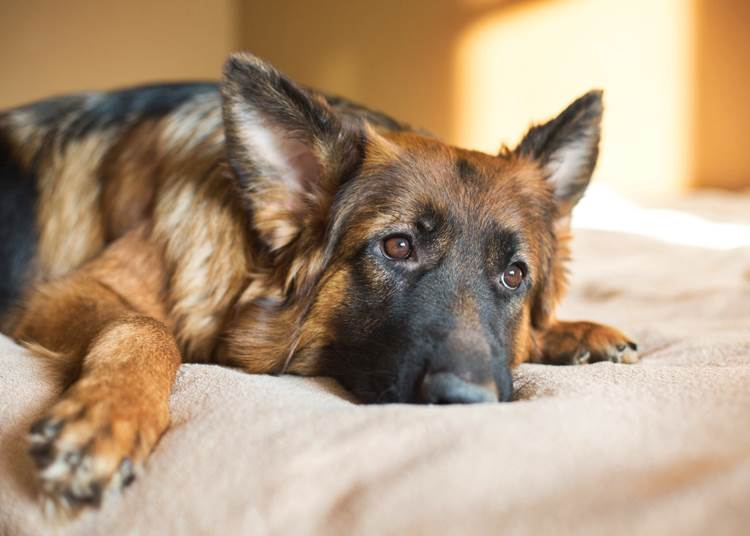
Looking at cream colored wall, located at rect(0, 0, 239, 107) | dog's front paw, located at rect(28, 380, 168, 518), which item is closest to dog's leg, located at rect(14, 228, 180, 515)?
dog's front paw, located at rect(28, 380, 168, 518)

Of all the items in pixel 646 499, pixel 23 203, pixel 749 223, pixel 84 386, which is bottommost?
pixel 749 223

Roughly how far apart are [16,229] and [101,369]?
1.32m

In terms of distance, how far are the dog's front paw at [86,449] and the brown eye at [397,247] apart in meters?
0.74

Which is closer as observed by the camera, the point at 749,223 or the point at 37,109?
the point at 37,109

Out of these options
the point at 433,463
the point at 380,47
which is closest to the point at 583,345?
the point at 433,463

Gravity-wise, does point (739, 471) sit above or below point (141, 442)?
above

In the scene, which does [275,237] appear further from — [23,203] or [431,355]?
[23,203]

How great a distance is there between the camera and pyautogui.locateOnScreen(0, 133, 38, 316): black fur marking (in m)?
2.41

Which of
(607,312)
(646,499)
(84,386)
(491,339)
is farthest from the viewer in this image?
(607,312)

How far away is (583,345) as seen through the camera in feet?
6.83

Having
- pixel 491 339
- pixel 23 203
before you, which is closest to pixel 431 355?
pixel 491 339

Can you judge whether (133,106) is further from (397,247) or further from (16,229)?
(397,247)

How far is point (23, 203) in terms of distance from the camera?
248 centimetres

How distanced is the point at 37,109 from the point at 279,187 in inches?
53.7
